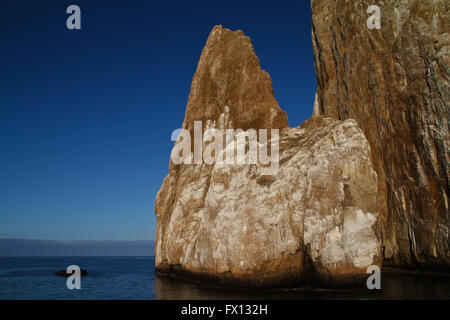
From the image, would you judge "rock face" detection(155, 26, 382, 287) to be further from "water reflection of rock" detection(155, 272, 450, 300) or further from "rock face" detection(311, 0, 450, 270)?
"rock face" detection(311, 0, 450, 270)

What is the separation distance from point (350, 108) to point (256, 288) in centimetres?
2249

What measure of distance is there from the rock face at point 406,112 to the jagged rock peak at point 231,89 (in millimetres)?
8542

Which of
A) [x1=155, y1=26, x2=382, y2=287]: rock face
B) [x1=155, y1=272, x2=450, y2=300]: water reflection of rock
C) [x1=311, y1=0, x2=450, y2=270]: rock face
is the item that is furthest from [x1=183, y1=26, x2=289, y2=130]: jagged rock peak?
[x1=155, y1=272, x2=450, y2=300]: water reflection of rock

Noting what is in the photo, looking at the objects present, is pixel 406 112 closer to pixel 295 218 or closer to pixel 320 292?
pixel 295 218

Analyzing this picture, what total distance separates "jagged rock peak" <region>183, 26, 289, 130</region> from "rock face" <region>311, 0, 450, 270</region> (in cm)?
854

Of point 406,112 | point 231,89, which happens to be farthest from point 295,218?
point 231,89

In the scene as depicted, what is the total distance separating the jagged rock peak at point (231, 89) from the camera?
35875 millimetres

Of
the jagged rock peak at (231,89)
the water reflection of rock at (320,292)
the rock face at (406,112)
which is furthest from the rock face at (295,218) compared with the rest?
the rock face at (406,112)

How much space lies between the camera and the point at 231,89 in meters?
37.7

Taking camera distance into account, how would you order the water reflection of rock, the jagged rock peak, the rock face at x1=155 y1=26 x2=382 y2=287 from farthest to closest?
the jagged rock peak, the rock face at x1=155 y1=26 x2=382 y2=287, the water reflection of rock

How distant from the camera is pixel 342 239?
22594 mm

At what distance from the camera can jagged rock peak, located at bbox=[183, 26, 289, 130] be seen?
3588cm

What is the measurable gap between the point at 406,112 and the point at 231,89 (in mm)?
15776

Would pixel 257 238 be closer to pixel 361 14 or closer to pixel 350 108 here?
pixel 350 108
